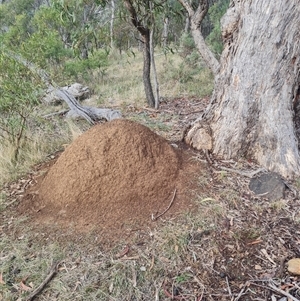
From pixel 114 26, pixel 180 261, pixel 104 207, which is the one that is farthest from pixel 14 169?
pixel 114 26

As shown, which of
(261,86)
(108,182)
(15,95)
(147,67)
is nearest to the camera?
(108,182)

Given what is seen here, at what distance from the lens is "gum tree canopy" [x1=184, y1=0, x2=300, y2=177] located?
9.07ft

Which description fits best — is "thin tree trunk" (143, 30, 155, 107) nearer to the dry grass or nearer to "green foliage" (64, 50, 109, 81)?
the dry grass

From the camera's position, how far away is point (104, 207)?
2555mm

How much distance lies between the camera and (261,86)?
290 centimetres

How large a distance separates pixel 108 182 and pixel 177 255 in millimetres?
869

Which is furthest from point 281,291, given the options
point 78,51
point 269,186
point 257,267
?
point 78,51

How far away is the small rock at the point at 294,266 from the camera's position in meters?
2.01

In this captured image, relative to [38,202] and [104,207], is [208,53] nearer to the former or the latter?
[104,207]

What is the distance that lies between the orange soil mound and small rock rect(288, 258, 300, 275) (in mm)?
938

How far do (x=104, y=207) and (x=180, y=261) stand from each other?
2.59 feet

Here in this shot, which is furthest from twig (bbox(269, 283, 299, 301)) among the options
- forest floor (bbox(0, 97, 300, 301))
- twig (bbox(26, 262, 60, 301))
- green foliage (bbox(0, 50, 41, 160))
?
green foliage (bbox(0, 50, 41, 160))

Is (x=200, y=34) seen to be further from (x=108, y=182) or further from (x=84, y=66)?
(x=84, y=66)

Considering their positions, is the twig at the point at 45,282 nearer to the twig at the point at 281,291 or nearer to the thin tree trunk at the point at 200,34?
the twig at the point at 281,291
